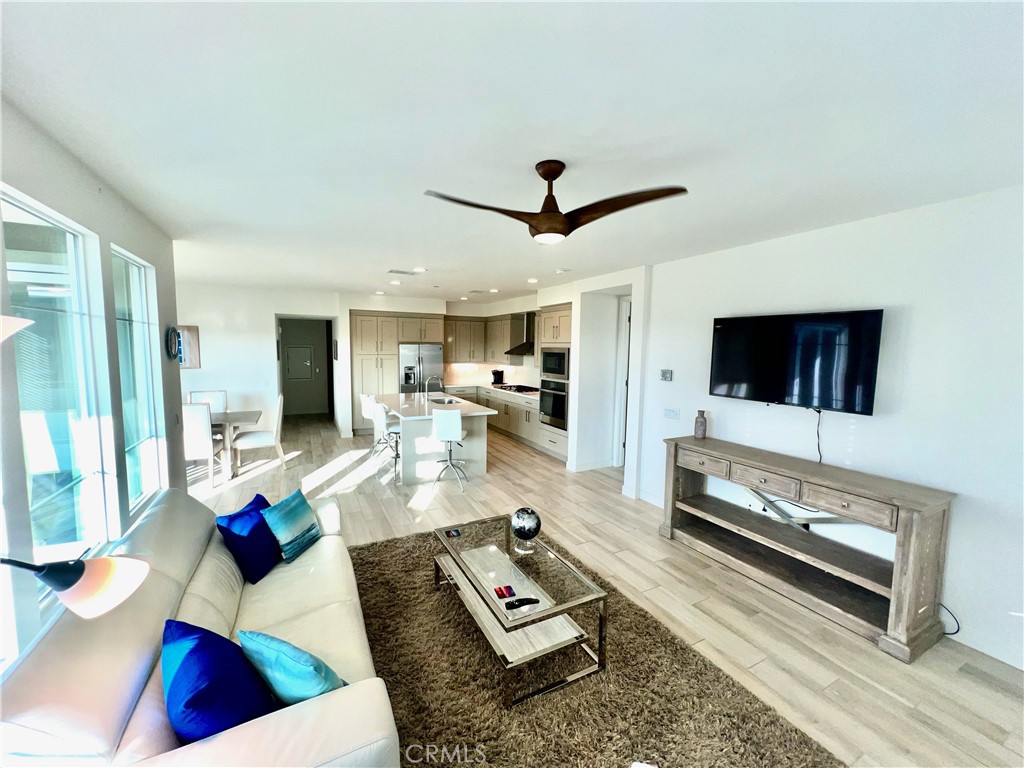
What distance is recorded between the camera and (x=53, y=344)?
6.13 feet

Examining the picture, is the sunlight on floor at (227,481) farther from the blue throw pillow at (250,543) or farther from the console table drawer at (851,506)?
the console table drawer at (851,506)

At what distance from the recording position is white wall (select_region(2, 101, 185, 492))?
1512 mm

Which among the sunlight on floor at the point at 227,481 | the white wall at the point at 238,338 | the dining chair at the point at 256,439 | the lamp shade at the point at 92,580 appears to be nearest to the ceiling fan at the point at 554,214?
the lamp shade at the point at 92,580

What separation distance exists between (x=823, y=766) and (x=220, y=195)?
155 inches

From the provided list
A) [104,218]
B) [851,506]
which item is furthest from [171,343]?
[851,506]

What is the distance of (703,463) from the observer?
3268 mm

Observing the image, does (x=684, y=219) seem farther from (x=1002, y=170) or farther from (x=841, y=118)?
(x=1002, y=170)

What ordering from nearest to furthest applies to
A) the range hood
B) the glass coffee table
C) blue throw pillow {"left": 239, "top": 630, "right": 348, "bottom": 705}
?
blue throw pillow {"left": 239, "top": 630, "right": 348, "bottom": 705}, the glass coffee table, the range hood

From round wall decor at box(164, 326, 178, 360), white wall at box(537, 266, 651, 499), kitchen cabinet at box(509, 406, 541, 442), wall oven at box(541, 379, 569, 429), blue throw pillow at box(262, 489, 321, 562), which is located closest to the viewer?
blue throw pillow at box(262, 489, 321, 562)

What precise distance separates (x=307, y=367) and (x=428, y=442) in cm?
564

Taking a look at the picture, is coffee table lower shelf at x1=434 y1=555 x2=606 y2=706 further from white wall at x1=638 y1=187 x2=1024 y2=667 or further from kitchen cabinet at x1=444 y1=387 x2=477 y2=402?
kitchen cabinet at x1=444 y1=387 x2=477 y2=402

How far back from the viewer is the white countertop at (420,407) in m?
4.94

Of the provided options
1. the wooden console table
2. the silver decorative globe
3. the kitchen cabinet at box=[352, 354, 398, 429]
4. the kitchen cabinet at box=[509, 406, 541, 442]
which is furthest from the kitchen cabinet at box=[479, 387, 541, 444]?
the silver decorative globe

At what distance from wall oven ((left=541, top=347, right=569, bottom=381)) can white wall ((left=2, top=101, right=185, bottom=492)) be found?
416 cm
